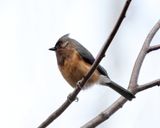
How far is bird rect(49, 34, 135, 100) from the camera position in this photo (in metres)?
4.69

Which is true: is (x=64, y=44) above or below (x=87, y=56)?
above

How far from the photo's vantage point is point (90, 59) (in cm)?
473

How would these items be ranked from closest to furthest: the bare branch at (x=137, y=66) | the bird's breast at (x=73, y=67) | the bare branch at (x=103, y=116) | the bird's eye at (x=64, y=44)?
the bare branch at (x=103, y=116) → the bare branch at (x=137, y=66) → the bird's breast at (x=73, y=67) → the bird's eye at (x=64, y=44)

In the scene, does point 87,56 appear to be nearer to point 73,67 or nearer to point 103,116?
point 73,67

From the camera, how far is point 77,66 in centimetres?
472

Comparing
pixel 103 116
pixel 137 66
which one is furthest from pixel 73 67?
pixel 103 116

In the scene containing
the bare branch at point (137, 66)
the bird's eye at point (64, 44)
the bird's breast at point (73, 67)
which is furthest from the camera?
the bird's eye at point (64, 44)

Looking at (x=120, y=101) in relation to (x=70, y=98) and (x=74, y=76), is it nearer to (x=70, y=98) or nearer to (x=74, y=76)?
(x=70, y=98)

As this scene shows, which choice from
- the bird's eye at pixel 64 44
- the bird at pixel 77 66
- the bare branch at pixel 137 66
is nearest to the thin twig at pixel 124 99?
the bare branch at pixel 137 66

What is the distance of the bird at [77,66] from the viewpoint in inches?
185

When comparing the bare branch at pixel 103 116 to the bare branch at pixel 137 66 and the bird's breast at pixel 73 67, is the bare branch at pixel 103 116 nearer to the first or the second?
the bare branch at pixel 137 66

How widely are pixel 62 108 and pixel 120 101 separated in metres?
0.49

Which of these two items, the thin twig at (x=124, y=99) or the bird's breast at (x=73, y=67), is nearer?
the thin twig at (x=124, y=99)

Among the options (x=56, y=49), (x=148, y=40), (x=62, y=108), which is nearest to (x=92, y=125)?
(x=62, y=108)
